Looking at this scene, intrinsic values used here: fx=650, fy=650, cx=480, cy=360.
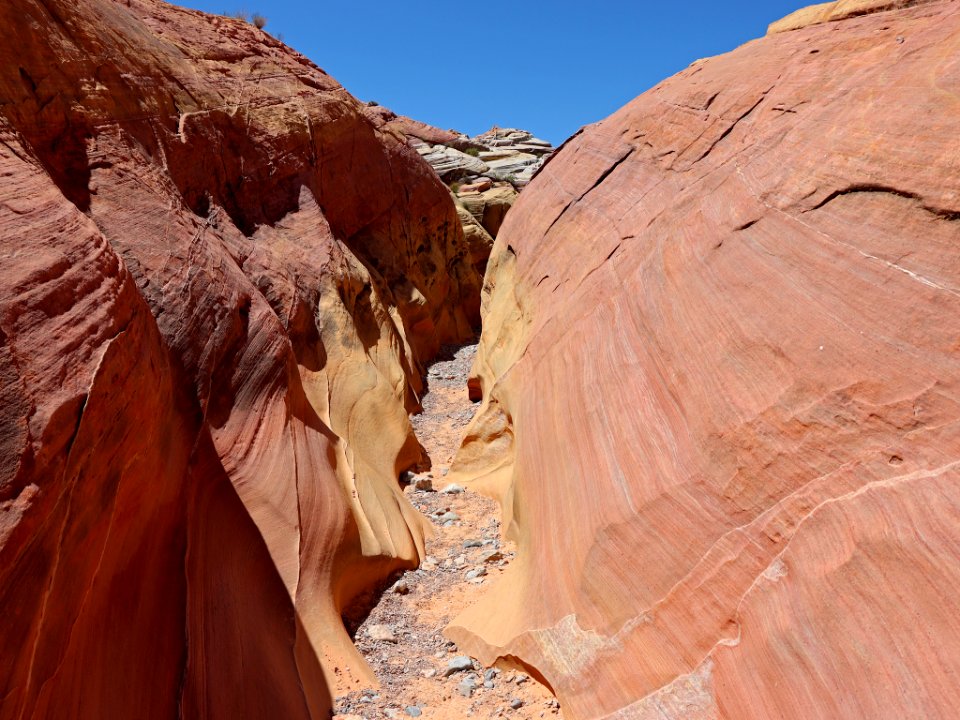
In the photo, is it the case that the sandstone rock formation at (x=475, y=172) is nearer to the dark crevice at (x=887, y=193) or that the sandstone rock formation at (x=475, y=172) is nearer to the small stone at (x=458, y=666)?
the dark crevice at (x=887, y=193)

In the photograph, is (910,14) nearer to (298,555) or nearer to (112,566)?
(298,555)

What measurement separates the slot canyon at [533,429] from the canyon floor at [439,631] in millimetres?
26

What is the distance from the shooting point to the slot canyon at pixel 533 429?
8.73ft

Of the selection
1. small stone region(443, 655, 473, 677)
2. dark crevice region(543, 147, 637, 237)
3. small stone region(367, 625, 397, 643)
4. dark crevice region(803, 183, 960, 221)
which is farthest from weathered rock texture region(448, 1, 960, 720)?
dark crevice region(543, 147, 637, 237)

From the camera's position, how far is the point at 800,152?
14.4ft

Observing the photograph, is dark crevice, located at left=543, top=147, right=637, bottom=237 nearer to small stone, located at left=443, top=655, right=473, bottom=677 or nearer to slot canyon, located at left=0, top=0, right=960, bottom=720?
slot canyon, located at left=0, top=0, right=960, bottom=720

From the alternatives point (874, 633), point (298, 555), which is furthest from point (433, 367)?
point (874, 633)

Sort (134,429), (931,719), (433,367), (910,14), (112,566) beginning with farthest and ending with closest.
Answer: (433,367) < (910,14) < (134,429) < (112,566) < (931,719)

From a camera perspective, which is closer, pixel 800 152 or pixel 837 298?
pixel 837 298

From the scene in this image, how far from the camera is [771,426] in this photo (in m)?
3.34

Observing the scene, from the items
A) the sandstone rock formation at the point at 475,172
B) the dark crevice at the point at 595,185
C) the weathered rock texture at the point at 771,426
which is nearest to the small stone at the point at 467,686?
the weathered rock texture at the point at 771,426

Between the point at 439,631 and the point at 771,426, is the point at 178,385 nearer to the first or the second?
the point at 439,631

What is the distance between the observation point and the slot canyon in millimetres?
2662

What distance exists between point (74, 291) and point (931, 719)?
13.0ft
